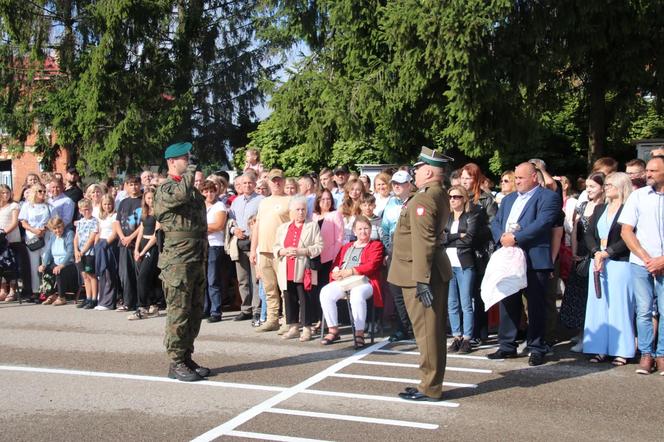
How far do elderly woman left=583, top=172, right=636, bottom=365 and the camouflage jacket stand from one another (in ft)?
13.8

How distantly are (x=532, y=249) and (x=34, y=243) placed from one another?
8.97 metres

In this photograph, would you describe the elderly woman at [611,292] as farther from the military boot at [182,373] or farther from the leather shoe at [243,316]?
the leather shoe at [243,316]

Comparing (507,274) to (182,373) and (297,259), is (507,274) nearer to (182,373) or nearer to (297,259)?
(297,259)

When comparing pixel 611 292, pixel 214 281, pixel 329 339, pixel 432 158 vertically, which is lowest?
pixel 329 339

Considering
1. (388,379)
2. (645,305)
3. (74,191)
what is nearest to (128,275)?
(74,191)

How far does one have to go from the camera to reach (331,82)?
21.2m

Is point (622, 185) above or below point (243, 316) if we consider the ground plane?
above

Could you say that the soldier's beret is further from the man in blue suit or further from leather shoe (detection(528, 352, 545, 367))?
leather shoe (detection(528, 352, 545, 367))

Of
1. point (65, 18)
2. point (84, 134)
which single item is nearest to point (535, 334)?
point (84, 134)

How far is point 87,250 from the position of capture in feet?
39.3

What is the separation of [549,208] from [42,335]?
657 centimetres

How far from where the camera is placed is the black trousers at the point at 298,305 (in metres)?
9.16

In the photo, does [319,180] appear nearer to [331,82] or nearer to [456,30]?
[456,30]

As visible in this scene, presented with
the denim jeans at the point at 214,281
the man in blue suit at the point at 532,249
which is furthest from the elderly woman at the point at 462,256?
the denim jeans at the point at 214,281
